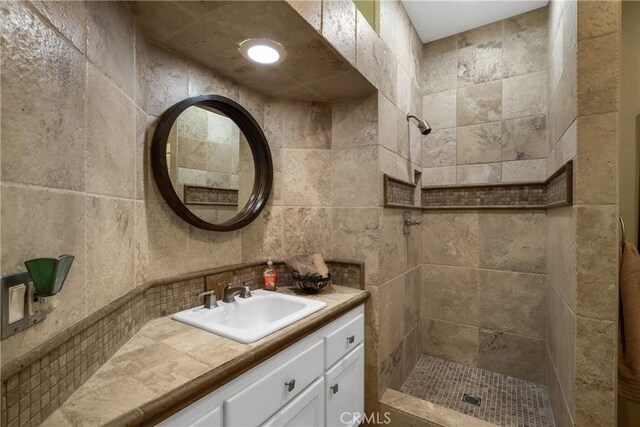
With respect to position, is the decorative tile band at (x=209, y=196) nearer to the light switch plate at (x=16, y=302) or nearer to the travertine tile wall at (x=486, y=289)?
the light switch plate at (x=16, y=302)

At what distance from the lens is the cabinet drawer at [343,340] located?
1.34m

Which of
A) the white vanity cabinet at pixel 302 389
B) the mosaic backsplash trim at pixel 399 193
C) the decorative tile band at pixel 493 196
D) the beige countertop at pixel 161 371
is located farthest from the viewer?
the decorative tile band at pixel 493 196

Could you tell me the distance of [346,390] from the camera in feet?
4.86

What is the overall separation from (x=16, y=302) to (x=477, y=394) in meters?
2.33

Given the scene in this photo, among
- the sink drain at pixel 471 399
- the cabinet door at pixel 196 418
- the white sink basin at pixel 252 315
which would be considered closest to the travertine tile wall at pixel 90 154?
the white sink basin at pixel 252 315

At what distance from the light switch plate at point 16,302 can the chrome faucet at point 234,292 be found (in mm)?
867

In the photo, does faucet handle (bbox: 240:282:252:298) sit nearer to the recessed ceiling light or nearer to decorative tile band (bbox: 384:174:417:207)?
decorative tile band (bbox: 384:174:417:207)

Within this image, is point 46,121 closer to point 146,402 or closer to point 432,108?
point 146,402

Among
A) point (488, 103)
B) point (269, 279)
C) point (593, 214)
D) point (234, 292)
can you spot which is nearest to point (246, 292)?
point (234, 292)

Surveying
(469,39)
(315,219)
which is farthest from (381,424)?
(469,39)

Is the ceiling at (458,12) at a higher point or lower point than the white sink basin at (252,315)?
higher

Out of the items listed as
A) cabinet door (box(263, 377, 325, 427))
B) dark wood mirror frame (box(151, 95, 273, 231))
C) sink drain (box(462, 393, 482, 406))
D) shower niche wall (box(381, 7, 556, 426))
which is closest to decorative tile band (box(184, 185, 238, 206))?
dark wood mirror frame (box(151, 95, 273, 231))

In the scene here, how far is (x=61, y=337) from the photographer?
717 millimetres

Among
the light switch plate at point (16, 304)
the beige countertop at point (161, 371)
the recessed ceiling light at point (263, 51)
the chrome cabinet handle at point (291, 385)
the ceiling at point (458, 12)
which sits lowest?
the chrome cabinet handle at point (291, 385)
